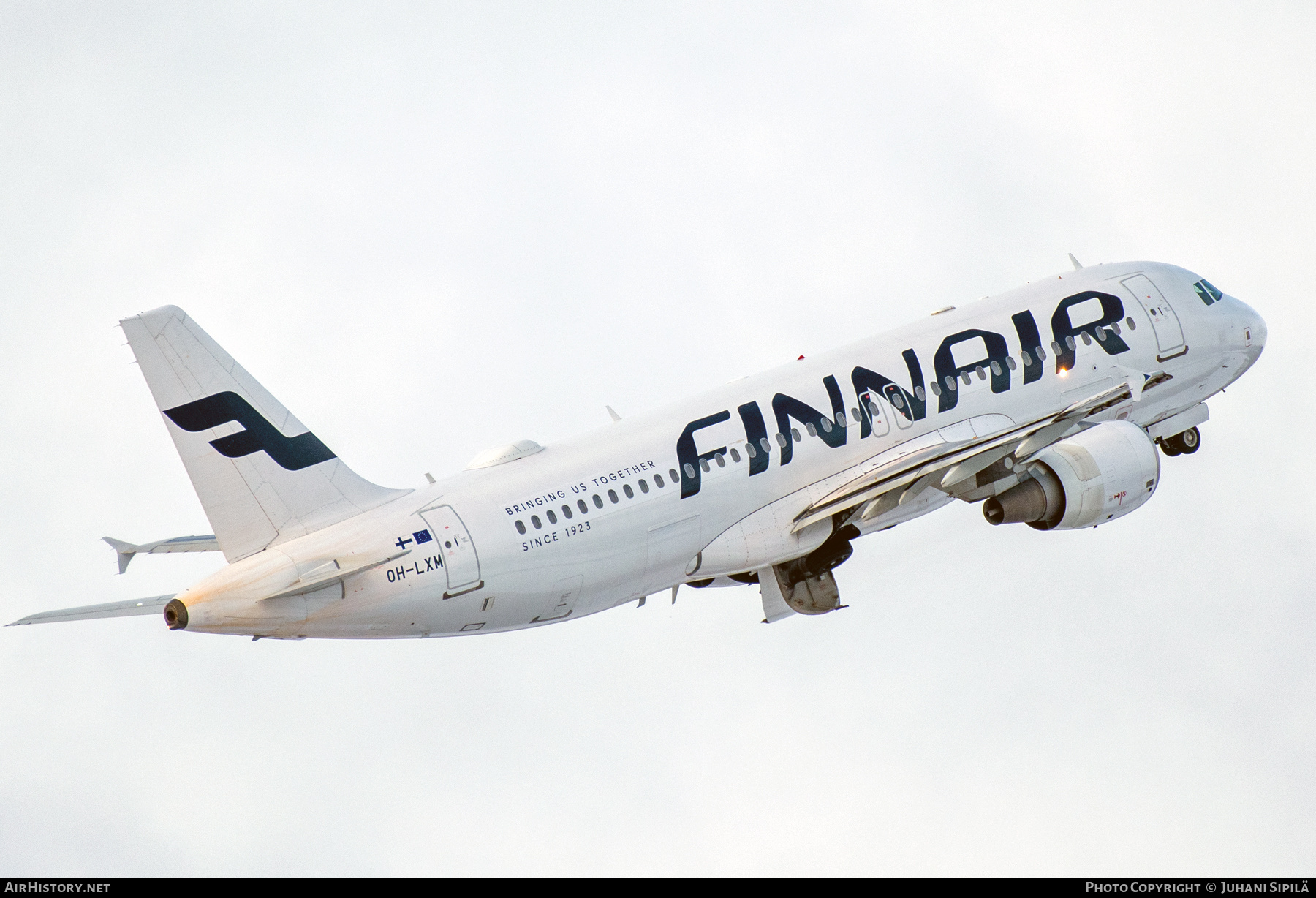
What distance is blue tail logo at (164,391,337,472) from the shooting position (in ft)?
106

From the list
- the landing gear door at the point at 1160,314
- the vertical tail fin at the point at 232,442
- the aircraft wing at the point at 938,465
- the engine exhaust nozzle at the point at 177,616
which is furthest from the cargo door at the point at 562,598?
the landing gear door at the point at 1160,314

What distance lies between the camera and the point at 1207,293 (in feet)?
148

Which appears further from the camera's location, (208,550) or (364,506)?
(208,550)

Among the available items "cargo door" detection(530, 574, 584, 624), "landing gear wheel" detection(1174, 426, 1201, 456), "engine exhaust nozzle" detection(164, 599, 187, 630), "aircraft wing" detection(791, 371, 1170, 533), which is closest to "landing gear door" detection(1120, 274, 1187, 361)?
"landing gear wheel" detection(1174, 426, 1201, 456)

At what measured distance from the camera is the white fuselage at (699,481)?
33.4 metres

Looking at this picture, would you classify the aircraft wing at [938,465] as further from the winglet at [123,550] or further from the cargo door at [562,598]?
the winglet at [123,550]

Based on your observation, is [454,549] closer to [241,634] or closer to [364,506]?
[364,506]

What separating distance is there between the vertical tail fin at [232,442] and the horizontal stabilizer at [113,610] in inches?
59.9

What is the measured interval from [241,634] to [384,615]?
99.6 inches

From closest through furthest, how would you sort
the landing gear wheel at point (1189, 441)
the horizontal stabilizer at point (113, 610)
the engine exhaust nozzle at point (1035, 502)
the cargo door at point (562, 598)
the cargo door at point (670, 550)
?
the horizontal stabilizer at point (113, 610) < the cargo door at point (562, 598) < the cargo door at point (670, 550) < the engine exhaust nozzle at point (1035, 502) < the landing gear wheel at point (1189, 441)

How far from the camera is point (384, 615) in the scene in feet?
110

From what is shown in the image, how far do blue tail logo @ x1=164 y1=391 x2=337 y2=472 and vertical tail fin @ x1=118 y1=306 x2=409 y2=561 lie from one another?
0.01m

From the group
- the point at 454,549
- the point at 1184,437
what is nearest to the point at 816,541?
the point at 454,549

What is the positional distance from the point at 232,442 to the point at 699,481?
369 inches
